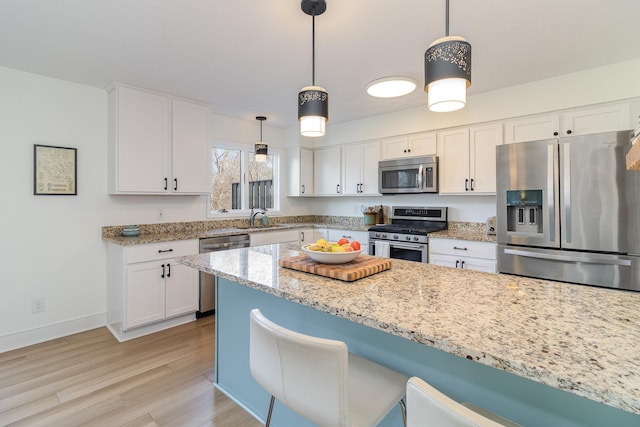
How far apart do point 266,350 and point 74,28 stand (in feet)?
8.10

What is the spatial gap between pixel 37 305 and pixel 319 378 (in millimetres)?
3263

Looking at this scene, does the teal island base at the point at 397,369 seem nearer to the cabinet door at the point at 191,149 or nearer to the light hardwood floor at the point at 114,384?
the light hardwood floor at the point at 114,384

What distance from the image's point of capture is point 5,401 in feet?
6.64

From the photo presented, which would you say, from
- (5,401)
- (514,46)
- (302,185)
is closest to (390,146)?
(302,185)

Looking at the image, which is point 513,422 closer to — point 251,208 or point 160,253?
point 160,253

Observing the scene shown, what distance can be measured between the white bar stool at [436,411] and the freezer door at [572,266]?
234 centimetres

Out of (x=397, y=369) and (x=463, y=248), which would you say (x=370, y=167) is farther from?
(x=397, y=369)

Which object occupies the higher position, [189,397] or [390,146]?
[390,146]

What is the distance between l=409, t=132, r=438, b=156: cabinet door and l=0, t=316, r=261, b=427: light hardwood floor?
3.09 meters

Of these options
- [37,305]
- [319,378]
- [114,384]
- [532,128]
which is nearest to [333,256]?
[319,378]

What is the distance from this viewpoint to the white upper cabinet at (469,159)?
3.29 metres

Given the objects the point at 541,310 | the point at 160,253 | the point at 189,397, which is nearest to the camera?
the point at 541,310

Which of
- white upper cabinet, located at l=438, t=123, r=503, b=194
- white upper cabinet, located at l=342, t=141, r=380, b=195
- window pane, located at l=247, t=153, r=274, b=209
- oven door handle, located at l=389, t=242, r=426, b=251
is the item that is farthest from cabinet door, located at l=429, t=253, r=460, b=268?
window pane, located at l=247, t=153, r=274, b=209

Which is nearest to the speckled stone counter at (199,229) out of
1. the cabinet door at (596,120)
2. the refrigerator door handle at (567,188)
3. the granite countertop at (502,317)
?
the granite countertop at (502,317)
